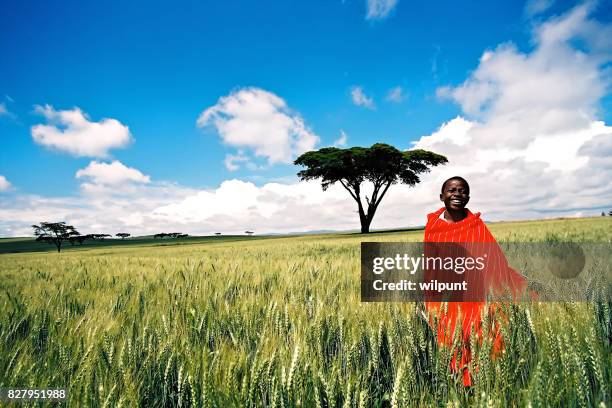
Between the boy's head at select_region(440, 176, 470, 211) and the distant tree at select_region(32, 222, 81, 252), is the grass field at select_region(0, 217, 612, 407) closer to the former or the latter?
the boy's head at select_region(440, 176, 470, 211)

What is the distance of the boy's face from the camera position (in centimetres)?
234

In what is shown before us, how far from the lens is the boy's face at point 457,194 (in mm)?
2342

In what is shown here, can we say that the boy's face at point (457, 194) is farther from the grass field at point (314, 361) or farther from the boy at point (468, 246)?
the grass field at point (314, 361)

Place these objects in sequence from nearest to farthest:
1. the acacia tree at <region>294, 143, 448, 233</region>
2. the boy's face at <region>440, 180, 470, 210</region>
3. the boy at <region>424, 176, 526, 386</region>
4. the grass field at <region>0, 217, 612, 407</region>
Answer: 1. the grass field at <region>0, 217, 612, 407</region>
2. the boy at <region>424, 176, 526, 386</region>
3. the boy's face at <region>440, 180, 470, 210</region>
4. the acacia tree at <region>294, 143, 448, 233</region>

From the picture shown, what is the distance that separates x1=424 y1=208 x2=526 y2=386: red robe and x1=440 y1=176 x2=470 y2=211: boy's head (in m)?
0.11

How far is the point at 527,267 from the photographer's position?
330cm

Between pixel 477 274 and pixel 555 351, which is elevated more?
pixel 477 274

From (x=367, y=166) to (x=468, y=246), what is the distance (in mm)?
39753

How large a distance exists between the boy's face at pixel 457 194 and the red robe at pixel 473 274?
0.11 meters

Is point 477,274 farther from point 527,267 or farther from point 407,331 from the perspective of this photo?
point 527,267

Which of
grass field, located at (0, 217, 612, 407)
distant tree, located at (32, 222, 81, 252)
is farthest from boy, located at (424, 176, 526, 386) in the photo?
distant tree, located at (32, 222, 81, 252)

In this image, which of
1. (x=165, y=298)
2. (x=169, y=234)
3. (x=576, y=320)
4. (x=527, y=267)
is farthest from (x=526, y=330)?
(x=169, y=234)

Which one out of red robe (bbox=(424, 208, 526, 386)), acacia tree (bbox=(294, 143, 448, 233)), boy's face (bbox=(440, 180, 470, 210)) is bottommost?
red robe (bbox=(424, 208, 526, 386))

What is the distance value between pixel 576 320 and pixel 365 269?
7.54 ft
